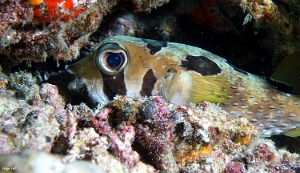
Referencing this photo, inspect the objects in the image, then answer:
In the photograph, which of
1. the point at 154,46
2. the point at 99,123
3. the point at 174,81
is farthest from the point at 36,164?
the point at 154,46

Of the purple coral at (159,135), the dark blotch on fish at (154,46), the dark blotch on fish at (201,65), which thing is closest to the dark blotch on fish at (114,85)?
the dark blotch on fish at (154,46)

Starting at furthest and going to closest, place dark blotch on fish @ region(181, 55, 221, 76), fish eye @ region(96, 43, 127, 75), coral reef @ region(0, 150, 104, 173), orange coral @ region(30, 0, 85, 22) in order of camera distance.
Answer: dark blotch on fish @ region(181, 55, 221, 76) < fish eye @ region(96, 43, 127, 75) < orange coral @ region(30, 0, 85, 22) < coral reef @ region(0, 150, 104, 173)

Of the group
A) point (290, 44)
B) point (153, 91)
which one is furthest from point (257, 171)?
point (290, 44)

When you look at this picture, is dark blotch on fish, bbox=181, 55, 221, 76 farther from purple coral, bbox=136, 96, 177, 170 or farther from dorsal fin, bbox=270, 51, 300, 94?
purple coral, bbox=136, 96, 177, 170

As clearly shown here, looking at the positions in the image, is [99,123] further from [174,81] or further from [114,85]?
[174,81]

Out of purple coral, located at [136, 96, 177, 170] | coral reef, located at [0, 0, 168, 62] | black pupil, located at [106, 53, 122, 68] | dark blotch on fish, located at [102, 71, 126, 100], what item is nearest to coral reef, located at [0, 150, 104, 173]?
purple coral, located at [136, 96, 177, 170]

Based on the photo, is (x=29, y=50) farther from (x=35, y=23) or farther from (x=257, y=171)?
(x=257, y=171)

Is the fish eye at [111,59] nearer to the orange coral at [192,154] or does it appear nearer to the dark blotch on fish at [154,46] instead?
the dark blotch on fish at [154,46]
